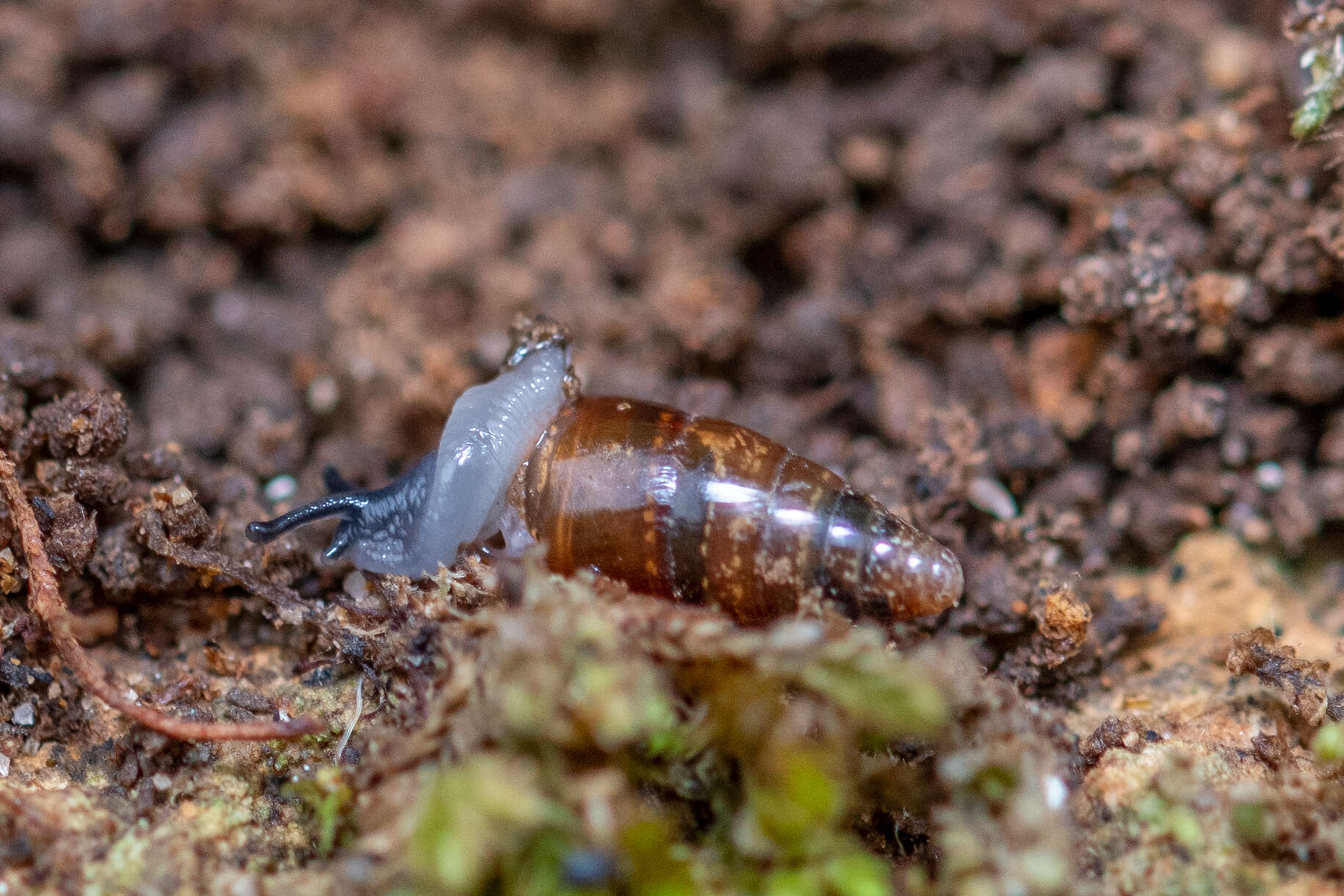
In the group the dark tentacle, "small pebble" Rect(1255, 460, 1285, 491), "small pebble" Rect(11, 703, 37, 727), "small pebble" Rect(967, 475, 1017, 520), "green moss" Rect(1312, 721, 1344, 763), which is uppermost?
the dark tentacle

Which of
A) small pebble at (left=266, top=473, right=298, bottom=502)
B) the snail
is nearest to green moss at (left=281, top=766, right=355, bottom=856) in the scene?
the snail

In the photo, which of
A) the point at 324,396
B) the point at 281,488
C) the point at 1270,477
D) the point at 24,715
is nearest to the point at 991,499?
the point at 1270,477

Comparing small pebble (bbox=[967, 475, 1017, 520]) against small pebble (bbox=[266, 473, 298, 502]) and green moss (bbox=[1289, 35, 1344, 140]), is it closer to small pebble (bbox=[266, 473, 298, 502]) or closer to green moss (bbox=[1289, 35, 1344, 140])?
green moss (bbox=[1289, 35, 1344, 140])

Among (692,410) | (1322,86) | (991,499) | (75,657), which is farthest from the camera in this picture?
(692,410)

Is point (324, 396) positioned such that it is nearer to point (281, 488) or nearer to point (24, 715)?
point (281, 488)

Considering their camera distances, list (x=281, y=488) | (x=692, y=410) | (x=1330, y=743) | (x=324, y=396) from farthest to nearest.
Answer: (x=324, y=396)
(x=692, y=410)
(x=281, y=488)
(x=1330, y=743)

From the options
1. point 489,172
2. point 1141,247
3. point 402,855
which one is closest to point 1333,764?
point 1141,247
